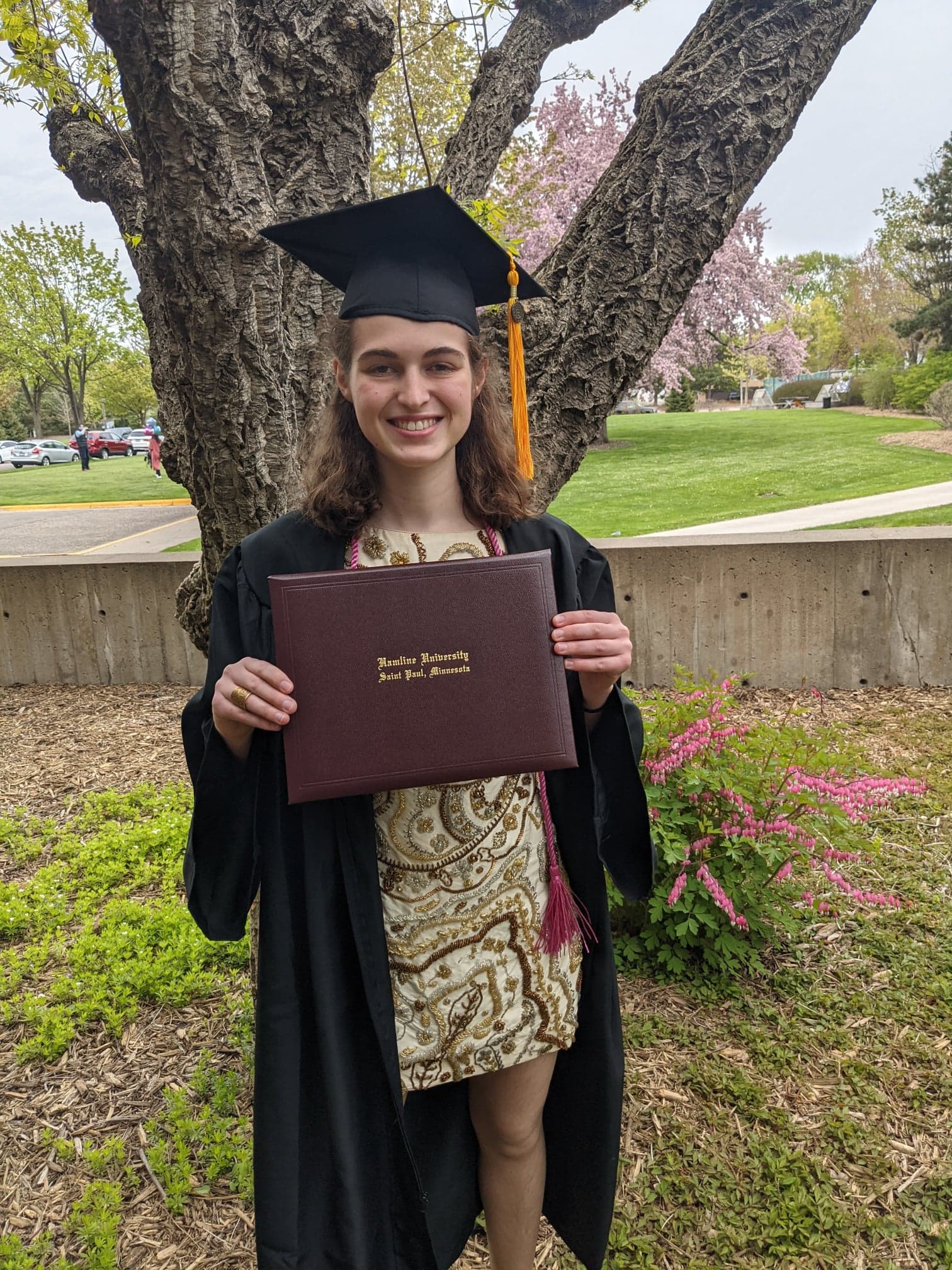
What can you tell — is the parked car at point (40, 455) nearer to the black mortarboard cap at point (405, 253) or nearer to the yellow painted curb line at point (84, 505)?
the yellow painted curb line at point (84, 505)

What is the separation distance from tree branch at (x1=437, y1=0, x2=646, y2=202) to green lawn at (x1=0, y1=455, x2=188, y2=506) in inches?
690

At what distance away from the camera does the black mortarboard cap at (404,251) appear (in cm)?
154

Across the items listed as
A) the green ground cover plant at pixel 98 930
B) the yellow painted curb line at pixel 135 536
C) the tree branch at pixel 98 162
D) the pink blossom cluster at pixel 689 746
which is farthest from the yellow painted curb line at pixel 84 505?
the pink blossom cluster at pixel 689 746

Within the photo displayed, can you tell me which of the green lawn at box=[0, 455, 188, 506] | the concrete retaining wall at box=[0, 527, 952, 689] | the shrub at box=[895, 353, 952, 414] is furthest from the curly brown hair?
the shrub at box=[895, 353, 952, 414]

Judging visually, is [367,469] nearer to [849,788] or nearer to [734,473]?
[849,788]

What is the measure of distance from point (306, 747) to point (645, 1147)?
6.07ft

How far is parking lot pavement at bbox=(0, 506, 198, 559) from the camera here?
12781 mm

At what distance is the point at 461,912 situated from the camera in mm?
1624

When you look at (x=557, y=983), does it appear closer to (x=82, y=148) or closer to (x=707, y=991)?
(x=707, y=991)

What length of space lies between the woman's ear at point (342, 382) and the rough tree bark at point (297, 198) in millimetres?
277

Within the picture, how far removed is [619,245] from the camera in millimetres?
2375

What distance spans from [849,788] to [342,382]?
2.15 m

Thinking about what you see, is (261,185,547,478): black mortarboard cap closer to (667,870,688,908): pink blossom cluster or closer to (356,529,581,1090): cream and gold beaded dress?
(356,529,581,1090): cream and gold beaded dress

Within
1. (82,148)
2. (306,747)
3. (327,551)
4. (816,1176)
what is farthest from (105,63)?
(816,1176)
